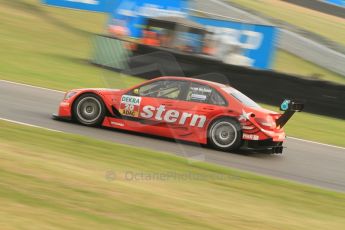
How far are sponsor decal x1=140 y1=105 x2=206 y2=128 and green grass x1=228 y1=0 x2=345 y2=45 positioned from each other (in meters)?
26.5

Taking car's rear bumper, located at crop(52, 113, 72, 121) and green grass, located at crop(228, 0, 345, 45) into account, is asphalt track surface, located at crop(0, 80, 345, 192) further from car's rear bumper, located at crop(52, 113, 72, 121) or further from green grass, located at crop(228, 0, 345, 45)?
green grass, located at crop(228, 0, 345, 45)

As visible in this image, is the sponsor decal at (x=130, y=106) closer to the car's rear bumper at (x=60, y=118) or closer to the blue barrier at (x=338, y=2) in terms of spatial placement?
the car's rear bumper at (x=60, y=118)

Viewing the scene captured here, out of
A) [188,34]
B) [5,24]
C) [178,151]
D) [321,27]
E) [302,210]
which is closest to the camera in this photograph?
[302,210]

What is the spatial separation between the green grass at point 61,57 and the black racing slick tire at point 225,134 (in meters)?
3.97

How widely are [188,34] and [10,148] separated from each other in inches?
620

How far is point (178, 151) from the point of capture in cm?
1041

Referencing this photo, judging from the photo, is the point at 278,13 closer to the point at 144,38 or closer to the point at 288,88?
the point at 144,38

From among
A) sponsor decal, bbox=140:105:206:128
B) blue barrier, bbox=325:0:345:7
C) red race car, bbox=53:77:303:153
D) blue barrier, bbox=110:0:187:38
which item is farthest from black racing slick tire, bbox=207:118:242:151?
blue barrier, bbox=325:0:345:7

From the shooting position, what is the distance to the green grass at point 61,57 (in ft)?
55.0

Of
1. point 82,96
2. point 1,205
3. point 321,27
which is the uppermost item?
point 321,27

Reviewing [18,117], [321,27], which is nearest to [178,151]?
[18,117]

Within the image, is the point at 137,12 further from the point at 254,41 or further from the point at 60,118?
the point at 60,118

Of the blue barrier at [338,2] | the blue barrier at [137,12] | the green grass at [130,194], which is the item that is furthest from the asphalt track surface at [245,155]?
the blue barrier at [338,2]

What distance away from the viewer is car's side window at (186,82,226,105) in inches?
437
